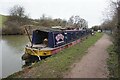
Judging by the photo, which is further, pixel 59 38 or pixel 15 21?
pixel 15 21

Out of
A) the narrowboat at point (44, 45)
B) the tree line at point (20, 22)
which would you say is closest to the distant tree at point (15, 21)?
the tree line at point (20, 22)

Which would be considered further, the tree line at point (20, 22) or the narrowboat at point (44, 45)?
the tree line at point (20, 22)

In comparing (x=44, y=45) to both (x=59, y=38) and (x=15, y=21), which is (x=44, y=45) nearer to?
(x=59, y=38)

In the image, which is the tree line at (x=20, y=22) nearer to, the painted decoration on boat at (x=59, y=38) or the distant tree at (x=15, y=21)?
the distant tree at (x=15, y=21)

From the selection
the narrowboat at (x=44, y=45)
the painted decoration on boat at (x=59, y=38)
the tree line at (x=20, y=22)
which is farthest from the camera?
the tree line at (x=20, y=22)

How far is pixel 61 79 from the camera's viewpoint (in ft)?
26.7

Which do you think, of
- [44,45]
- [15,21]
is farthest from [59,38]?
[15,21]

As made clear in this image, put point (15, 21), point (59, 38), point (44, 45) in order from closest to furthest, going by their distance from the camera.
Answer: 1. point (44, 45)
2. point (59, 38)
3. point (15, 21)

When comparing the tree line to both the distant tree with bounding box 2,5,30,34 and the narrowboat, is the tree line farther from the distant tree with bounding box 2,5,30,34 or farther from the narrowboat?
the narrowboat

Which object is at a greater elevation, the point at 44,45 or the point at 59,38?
the point at 59,38

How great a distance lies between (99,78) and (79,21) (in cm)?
7727

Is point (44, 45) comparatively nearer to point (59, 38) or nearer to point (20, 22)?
point (59, 38)

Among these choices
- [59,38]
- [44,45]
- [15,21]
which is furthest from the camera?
[15,21]

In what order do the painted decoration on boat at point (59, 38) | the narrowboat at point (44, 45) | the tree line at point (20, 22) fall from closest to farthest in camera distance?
the narrowboat at point (44, 45) → the painted decoration on boat at point (59, 38) → the tree line at point (20, 22)
